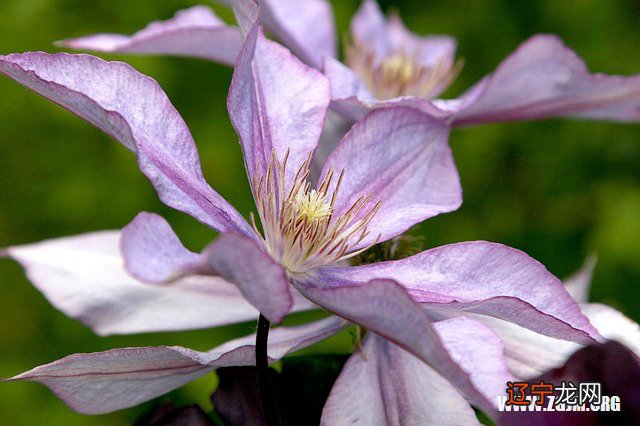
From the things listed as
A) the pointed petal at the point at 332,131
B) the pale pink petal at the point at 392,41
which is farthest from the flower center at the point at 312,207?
the pale pink petal at the point at 392,41

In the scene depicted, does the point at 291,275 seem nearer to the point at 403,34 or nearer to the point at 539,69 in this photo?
the point at 539,69

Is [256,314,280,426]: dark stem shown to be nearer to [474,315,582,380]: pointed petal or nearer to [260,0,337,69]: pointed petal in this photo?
[474,315,582,380]: pointed petal

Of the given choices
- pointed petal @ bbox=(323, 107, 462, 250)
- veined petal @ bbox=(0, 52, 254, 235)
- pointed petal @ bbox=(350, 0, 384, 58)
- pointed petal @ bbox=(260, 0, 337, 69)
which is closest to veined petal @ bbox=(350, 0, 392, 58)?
pointed petal @ bbox=(350, 0, 384, 58)

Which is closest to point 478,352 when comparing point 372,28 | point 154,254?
point 154,254

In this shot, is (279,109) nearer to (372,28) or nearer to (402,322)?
(402,322)

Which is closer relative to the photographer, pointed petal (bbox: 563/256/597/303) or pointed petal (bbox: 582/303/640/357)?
pointed petal (bbox: 582/303/640/357)

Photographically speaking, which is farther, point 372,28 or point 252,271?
point 372,28

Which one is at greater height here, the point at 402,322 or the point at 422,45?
the point at 422,45

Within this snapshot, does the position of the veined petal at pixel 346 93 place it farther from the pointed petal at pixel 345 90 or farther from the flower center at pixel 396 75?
the flower center at pixel 396 75
